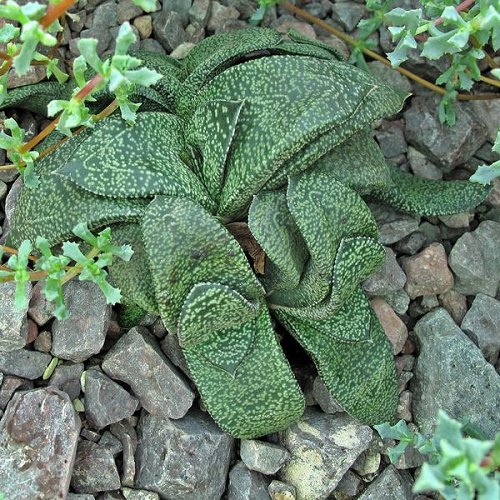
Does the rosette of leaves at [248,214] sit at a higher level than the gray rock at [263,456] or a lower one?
higher

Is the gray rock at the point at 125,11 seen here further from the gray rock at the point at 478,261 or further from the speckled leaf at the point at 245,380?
the gray rock at the point at 478,261

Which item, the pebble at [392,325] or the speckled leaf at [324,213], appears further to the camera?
the pebble at [392,325]

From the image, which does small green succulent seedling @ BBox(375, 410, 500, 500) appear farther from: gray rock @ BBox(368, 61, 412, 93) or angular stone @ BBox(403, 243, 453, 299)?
gray rock @ BBox(368, 61, 412, 93)

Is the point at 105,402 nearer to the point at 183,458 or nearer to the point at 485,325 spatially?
the point at 183,458

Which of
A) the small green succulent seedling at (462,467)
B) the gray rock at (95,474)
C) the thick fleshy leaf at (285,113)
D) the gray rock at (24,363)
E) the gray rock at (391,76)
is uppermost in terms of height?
the thick fleshy leaf at (285,113)

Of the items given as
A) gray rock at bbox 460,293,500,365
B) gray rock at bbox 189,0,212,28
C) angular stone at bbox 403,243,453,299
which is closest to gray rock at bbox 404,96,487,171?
angular stone at bbox 403,243,453,299

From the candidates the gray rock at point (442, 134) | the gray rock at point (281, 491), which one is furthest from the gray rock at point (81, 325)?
the gray rock at point (442, 134)

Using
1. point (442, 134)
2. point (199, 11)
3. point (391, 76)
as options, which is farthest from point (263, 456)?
point (199, 11)
